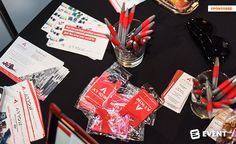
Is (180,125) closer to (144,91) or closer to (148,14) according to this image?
(144,91)

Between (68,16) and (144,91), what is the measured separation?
0.37 metres

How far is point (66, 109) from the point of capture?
3.70ft

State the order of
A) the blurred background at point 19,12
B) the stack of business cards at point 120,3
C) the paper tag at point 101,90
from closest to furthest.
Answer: the paper tag at point 101,90 → the stack of business cards at point 120,3 → the blurred background at point 19,12

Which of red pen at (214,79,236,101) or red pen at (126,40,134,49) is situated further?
red pen at (126,40,134,49)

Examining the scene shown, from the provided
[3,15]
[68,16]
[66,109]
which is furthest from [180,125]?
[3,15]

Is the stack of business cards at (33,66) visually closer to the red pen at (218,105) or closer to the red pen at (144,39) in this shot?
the red pen at (144,39)

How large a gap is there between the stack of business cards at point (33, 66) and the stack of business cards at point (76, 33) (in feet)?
0.18

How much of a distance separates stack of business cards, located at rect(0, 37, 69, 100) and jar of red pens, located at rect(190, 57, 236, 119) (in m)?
0.39

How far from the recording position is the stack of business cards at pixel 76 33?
123cm

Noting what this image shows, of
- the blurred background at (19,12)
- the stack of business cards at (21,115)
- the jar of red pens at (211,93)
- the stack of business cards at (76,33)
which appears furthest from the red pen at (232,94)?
the blurred background at (19,12)

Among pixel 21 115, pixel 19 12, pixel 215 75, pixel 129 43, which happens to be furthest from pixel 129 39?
pixel 19 12

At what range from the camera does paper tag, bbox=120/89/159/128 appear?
109 centimetres

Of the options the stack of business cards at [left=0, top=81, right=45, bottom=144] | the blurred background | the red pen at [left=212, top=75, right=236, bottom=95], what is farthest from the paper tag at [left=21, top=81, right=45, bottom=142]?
the blurred background

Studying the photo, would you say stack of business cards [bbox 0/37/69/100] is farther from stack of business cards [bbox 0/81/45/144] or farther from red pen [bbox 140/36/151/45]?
red pen [bbox 140/36/151/45]
